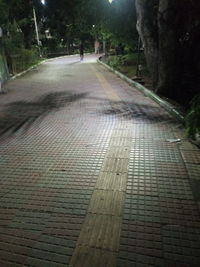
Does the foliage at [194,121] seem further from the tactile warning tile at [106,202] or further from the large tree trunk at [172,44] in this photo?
the large tree trunk at [172,44]

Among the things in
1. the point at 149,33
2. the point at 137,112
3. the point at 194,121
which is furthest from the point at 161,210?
the point at 149,33

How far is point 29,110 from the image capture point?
317 inches

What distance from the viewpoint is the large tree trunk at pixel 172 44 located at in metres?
8.66

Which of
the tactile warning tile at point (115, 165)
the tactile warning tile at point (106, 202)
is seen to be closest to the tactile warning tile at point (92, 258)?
the tactile warning tile at point (106, 202)

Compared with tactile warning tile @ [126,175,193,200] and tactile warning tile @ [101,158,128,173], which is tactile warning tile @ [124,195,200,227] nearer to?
tactile warning tile @ [126,175,193,200]

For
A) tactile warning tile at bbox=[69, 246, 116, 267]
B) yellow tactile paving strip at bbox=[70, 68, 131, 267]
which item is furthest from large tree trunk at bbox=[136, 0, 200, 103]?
tactile warning tile at bbox=[69, 246, 116, 267]

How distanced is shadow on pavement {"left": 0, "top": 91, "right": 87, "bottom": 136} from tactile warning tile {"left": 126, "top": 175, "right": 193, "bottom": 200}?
11.5ft

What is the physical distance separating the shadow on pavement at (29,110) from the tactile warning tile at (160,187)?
138 inches

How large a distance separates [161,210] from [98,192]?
3.03 ft

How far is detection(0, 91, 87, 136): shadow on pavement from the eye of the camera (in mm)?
6568

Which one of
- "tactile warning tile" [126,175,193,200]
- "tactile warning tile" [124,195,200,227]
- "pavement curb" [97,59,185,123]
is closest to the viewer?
"tactile warning tile" [124,195,200,227]

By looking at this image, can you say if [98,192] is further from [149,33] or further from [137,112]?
[149,33]

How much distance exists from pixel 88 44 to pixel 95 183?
154 ft

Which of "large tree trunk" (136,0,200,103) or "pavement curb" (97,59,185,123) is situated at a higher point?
"large tree trunk" (136,0,200,103)
